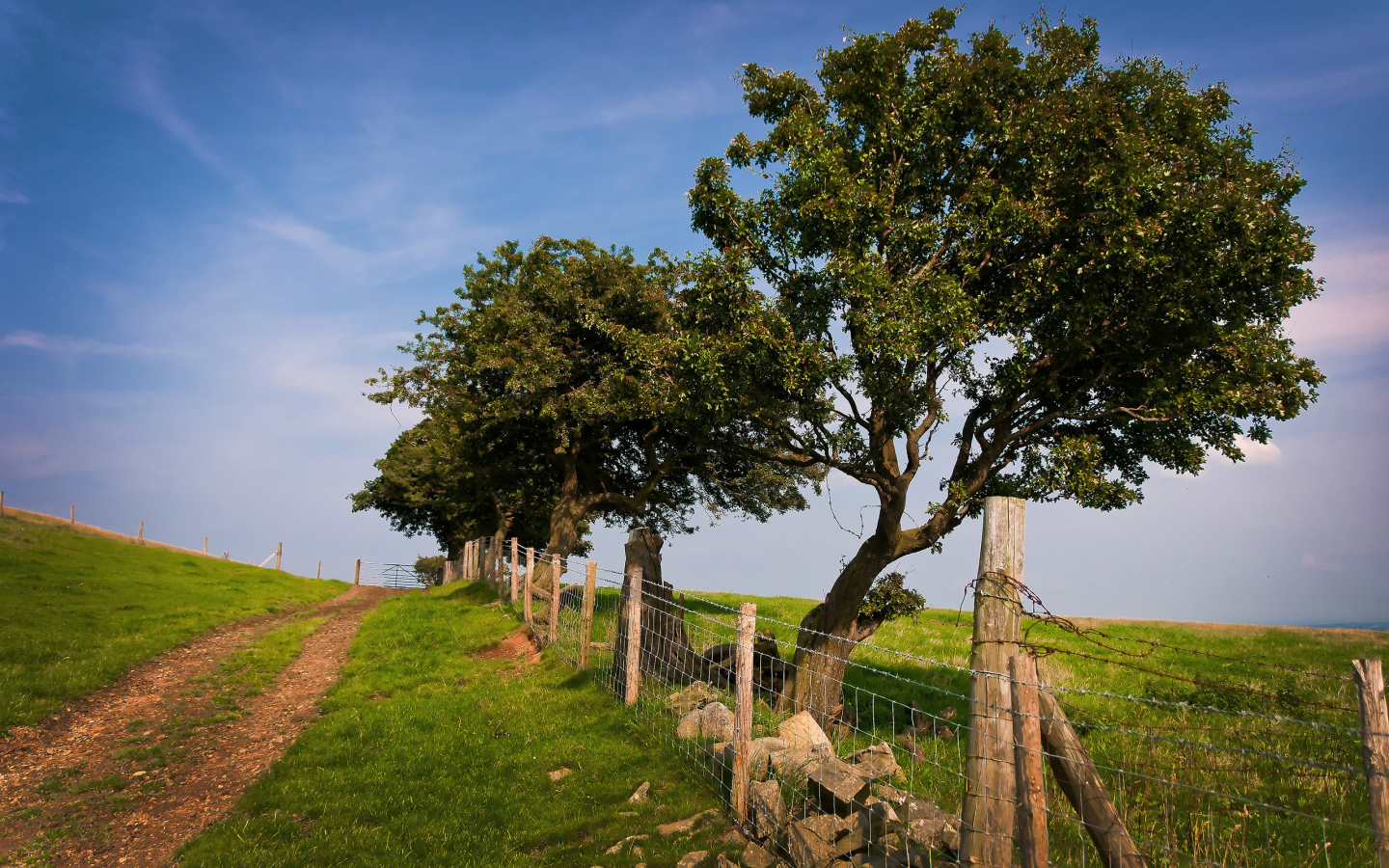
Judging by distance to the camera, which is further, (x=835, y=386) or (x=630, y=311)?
(x=630, y=311)

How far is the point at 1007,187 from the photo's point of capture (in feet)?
40.8

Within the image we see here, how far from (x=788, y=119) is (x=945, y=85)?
9.34ft

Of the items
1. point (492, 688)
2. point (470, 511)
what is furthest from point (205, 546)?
point (492, 688)

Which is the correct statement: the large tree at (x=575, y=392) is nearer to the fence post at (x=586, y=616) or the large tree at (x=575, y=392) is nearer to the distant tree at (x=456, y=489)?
the distant tree at (x=456, y=489)

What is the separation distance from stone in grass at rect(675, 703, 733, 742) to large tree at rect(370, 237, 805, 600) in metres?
10.8

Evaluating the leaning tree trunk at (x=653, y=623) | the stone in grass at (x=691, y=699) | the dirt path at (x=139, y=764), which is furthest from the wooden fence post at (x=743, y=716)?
the dirt path at (x=139, y=764)

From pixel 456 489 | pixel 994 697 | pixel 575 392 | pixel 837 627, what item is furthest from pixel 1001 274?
pixel 456 489

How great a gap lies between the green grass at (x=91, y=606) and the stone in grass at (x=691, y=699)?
10.8 meters

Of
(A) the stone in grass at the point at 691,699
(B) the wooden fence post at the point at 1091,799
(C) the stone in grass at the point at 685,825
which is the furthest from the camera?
(A) the stone in grass at the point at 691,699

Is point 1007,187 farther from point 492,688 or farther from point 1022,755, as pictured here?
point 492,688

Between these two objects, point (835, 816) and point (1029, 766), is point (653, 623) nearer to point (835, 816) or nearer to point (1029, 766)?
point (835, 816)

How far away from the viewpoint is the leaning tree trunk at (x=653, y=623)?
13656 millimetres

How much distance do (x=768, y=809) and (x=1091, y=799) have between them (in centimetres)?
354

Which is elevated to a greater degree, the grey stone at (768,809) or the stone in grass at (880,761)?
the stone in grass at (880,761)
